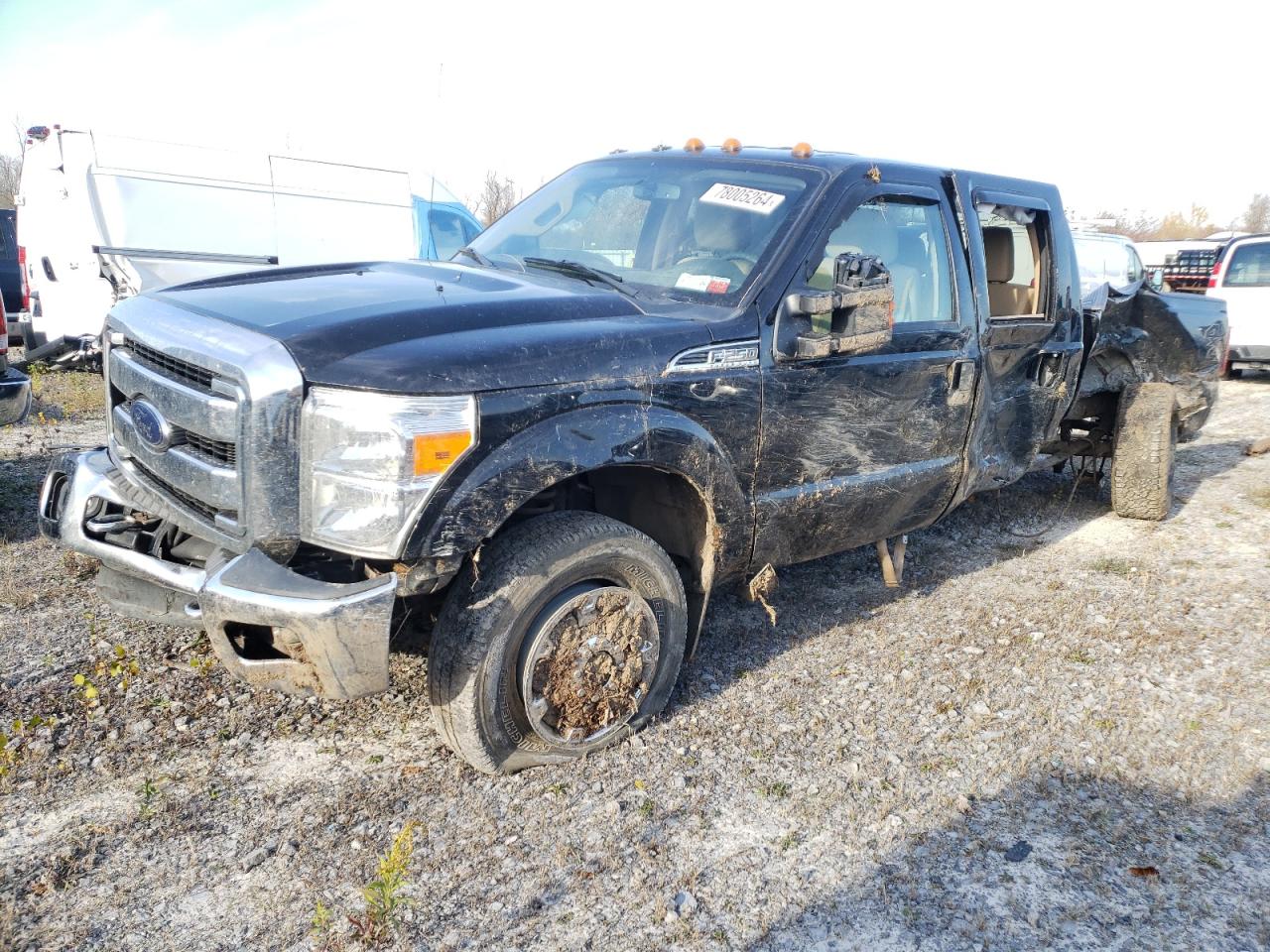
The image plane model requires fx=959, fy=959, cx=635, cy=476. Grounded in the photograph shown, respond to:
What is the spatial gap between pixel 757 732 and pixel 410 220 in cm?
881

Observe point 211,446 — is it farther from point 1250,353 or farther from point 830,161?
point 1250,353

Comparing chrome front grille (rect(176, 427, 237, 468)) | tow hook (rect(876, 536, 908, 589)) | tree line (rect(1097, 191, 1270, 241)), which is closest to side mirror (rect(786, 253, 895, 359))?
tow hook (rect(876, 536, 908, 589))

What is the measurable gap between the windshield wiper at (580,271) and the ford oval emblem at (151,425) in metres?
1.53

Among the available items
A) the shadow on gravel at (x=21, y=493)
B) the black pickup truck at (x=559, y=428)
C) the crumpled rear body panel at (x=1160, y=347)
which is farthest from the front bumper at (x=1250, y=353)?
the shadow on gravel at (x=21, y=493)

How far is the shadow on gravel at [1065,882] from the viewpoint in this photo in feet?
8.25

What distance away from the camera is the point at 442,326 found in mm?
2812

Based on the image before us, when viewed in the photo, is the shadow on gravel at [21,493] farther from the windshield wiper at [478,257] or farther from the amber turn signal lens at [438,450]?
the amber turn signal lens at [438,450]

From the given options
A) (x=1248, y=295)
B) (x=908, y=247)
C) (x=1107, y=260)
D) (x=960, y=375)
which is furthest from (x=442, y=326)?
(x=1248, y=295)

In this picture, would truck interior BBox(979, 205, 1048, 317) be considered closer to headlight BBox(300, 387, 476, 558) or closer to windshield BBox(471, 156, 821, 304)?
windshield BBox(471, 156, 821, 304)

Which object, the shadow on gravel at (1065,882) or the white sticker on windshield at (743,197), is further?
the white sticker on windshield at (743,197)

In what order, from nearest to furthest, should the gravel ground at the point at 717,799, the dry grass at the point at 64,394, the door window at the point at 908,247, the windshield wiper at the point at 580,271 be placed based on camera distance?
the gravel ground at the point at 717,799
the windshield wiper at the point at 580,271
the door window at the point at 908,247
the dry grass at the point at 64,394

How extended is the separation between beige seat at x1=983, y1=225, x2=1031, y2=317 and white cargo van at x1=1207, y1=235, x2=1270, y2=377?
959 centimetres

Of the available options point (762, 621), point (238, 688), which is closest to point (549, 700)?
point (238, 688)

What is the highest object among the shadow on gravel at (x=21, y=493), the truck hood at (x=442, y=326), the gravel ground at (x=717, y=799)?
the truck hood at (x=442, y=326)
